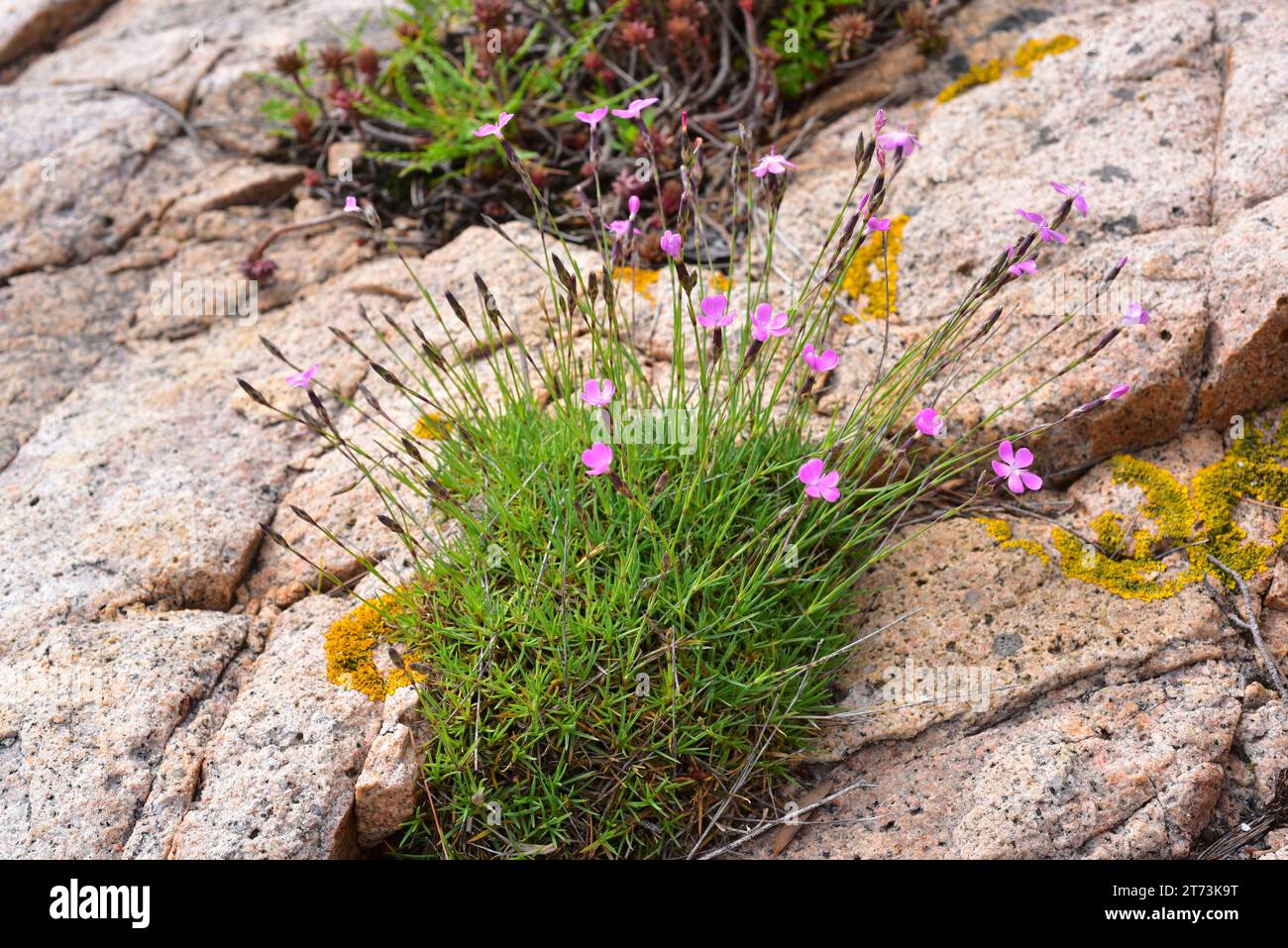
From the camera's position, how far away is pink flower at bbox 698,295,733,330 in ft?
6.77

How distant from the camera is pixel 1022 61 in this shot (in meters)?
3.72

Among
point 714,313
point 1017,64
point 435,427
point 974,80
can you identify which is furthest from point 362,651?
point 1017,64

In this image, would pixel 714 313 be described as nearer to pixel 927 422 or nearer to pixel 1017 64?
pixel 927 422

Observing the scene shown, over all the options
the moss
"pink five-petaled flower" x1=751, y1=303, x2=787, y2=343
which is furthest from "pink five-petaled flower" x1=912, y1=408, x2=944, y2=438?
the moss

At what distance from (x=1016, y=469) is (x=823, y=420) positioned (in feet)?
2.67

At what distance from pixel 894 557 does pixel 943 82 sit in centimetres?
216

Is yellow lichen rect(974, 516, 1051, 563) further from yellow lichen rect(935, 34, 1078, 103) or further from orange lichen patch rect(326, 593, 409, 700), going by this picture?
yellow lichen rect(935, 34, 1078, 103)

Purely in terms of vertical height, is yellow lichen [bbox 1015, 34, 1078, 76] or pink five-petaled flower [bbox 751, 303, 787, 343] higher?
yellow lichen [bbox 1015, 34, 1078, 76]

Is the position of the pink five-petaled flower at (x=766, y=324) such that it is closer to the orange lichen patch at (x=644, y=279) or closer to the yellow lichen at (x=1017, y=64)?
the orange lichen patch at (x=644, y=279)

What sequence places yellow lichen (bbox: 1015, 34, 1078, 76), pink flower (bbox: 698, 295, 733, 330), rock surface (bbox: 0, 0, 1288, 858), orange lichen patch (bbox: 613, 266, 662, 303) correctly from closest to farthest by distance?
pink flower (bbox: 698, 295, 733, 330) < rock surface (bbox: 0, 0, 1288, 858) < orange lichen patch (bbox: 613, 266, 662, 303) < yellow lichen (bbox: 1015, 34, 1078, 76)

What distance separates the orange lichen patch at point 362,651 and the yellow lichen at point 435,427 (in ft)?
1.50

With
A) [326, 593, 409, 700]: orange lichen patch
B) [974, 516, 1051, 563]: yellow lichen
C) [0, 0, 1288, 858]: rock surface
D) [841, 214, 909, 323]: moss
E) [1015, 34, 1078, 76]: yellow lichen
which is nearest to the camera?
[0, 0, 1288, 858]: rock surface

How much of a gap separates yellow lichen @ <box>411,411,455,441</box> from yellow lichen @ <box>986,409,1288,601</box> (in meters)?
1.50
